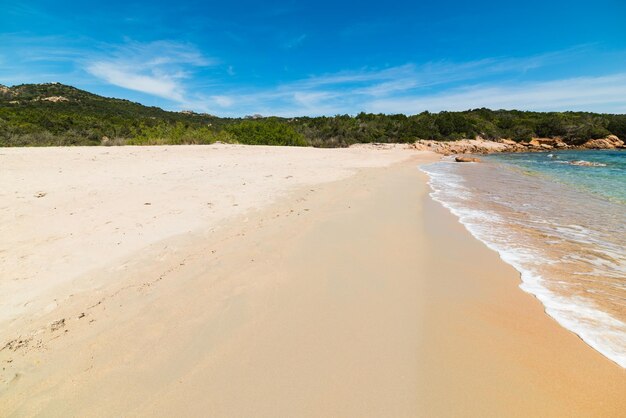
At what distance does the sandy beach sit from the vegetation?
15929mm

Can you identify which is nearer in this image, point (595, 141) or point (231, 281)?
point (231, 281)

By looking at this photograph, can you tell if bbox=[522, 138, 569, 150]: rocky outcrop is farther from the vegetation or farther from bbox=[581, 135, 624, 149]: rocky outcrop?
bbox=[581, 135, 624, 149]: rocky outcrop

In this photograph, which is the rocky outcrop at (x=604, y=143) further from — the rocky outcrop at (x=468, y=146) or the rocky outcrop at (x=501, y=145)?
the rocky outcrop at (x=468, y=146)

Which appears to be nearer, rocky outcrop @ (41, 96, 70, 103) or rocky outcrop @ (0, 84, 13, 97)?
rocky outcrop @ (41, 96, 70, 103)

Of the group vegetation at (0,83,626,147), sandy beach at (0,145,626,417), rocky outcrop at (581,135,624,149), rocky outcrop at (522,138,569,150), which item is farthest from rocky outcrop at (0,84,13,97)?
rocky outcrop at (581,135,624,149)

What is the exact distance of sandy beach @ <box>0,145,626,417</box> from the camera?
1.59 meters

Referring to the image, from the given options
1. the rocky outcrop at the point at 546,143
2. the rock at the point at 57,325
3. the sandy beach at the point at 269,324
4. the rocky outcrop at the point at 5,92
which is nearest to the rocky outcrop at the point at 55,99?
the rocky outcrop at the point at 5,92

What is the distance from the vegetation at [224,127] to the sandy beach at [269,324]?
15929mm

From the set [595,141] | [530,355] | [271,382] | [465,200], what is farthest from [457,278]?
[595,141]

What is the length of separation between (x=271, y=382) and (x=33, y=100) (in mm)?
61891

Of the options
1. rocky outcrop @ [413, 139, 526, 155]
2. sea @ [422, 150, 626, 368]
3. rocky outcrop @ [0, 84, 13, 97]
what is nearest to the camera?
sea @ [422, 150, 626, 368]

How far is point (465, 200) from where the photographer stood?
23.8 feet

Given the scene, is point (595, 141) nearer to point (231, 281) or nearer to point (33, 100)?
point (231, 281)

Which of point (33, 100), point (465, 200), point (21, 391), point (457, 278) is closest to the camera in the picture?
point (21, 391)
